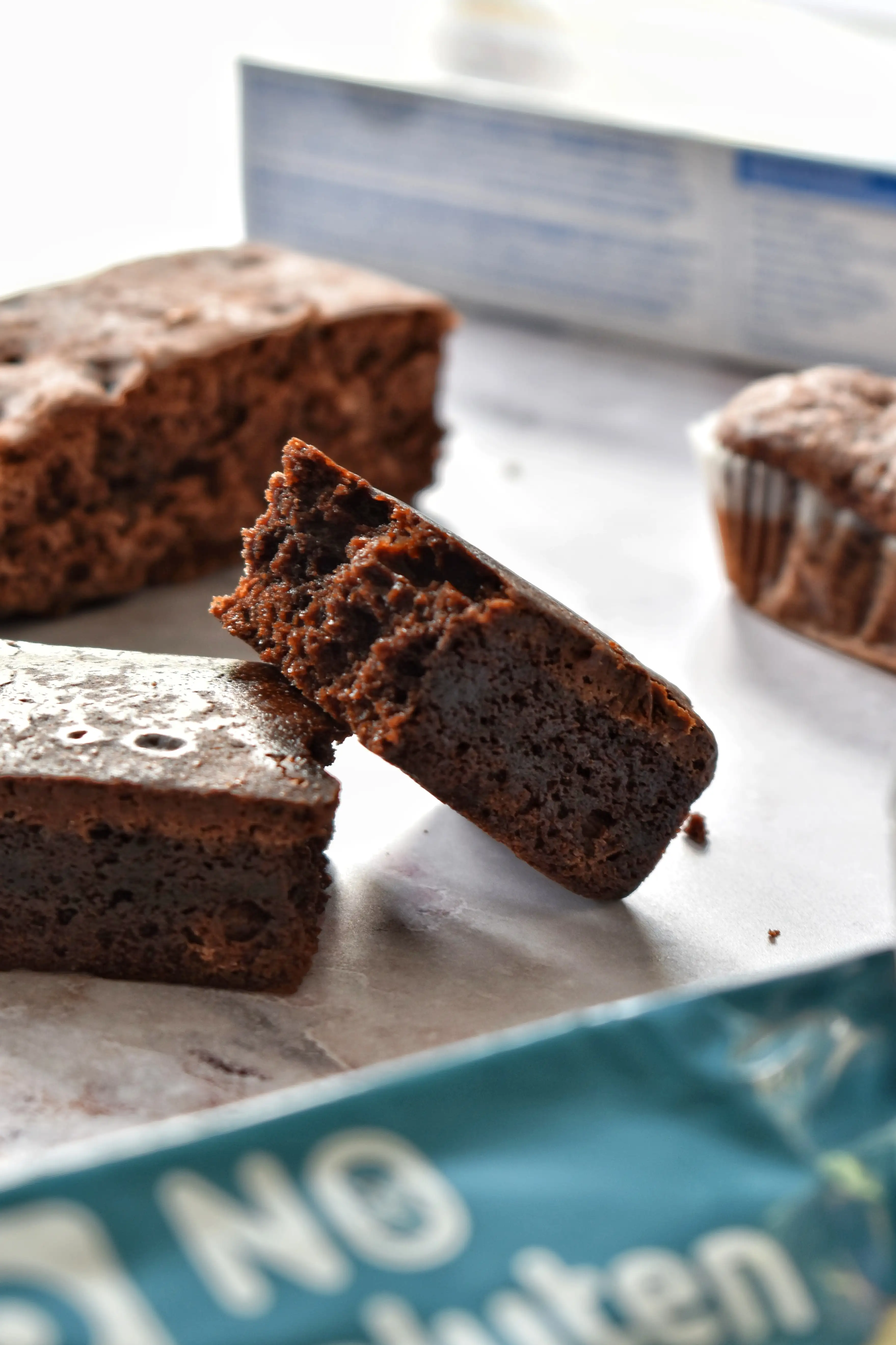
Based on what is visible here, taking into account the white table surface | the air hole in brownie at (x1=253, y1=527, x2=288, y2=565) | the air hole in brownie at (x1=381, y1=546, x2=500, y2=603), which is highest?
the air hole in brownie at (x1=381, y1=546, x2=500, y2=603)

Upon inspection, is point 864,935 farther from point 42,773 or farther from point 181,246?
point 181,246

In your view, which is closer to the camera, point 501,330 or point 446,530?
point 446,530

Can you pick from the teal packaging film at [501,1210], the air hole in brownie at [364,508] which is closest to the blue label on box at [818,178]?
the air hole in brownie at [364,508]

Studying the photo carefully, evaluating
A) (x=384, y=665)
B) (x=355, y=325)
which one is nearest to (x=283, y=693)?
(x=384, y=665)

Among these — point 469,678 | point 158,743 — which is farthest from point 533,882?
point 158,743

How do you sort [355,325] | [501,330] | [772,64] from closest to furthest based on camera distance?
[355,325] < [772,64] < [501,330]

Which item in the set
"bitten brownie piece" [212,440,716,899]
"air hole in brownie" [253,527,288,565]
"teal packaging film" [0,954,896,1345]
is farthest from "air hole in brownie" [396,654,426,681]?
"teal packaging film" [0,954,896,1345]

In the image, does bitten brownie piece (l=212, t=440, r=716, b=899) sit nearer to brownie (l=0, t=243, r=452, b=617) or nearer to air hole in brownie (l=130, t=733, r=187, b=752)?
air hole in brownie (l=130, t=733, r=187, b=752)
